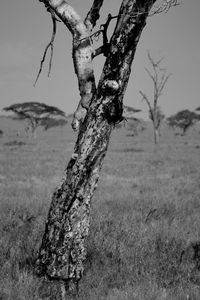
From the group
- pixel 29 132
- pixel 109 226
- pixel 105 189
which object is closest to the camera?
pixel 109 226

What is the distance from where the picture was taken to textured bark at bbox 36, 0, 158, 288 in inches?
140

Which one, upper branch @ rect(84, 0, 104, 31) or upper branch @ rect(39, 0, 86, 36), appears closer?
upper branch @ rect(39, 0, 86, 36)

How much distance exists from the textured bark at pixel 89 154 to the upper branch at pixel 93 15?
50 cm

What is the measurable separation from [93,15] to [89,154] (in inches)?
65.7

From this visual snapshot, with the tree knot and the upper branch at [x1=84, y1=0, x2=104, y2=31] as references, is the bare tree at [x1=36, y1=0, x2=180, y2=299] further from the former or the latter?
the upper branch at [x1=84, y1=0, x2=104, y2=31]

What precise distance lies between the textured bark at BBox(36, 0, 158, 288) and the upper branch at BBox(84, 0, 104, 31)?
1.63ft

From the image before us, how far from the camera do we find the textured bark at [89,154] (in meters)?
3.56

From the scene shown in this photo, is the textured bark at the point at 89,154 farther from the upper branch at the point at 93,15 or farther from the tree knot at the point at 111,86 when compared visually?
the upper branch at the point at 93,15

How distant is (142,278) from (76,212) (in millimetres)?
1267

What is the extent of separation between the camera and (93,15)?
4.09 metres

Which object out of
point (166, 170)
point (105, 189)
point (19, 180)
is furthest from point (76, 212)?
point (166, 170)

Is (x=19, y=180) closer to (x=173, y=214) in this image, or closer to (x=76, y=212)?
(x=173, y=214)

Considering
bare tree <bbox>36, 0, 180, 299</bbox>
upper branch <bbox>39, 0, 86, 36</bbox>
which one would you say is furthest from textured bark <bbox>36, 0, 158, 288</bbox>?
upper branch <bbox>39, 0, 86, 36</bbox>

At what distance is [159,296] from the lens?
3602 mm
